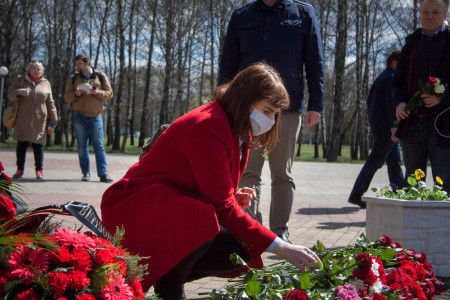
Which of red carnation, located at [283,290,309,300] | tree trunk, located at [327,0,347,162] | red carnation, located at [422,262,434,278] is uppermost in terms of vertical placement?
tree trunk, located at [327,0,347,162]

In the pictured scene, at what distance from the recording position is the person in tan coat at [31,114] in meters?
9.12

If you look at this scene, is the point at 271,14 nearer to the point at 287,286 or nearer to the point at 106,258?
the point at 287,286

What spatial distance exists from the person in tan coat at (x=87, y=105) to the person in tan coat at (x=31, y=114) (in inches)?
25.3

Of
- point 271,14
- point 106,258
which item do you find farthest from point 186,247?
point 271,14

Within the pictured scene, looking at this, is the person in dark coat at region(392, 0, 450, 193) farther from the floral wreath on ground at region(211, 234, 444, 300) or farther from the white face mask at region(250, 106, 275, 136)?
the white face mask at region(250, 106, 275, 136)

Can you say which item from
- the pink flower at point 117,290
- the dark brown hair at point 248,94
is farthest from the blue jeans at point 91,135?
the pink flower at point 117,290

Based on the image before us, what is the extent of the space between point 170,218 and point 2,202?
0.79m

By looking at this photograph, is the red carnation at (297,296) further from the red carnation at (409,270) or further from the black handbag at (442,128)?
the black handbag at (442,128)

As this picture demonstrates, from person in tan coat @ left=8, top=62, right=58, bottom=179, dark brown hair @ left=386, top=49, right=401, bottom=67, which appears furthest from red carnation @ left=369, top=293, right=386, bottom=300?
person in tan coat @ left=8, top=62, right=58, bottom=179

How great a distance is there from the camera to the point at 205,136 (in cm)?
256

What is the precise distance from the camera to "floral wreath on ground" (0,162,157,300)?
64.3 inches

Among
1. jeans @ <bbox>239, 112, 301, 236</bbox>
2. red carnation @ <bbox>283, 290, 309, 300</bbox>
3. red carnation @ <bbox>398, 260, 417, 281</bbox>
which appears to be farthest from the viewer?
jeans @ <bbox>239, 112, 301, 236</bbox>

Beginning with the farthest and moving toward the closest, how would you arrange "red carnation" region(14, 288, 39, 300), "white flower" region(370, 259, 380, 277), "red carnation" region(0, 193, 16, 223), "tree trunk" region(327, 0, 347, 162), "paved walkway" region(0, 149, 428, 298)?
"tree trunk" region(327, 0, 347, 162) < "paved walkway" region(0, 149, 428, 298) < "white flower" region(370, 259, 380, 277) < "red carnation" region(0, 193, 16, 223) < "red carnation" region(14, 288, 39, 300)

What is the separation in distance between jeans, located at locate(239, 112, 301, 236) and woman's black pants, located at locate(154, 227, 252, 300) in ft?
5.70
